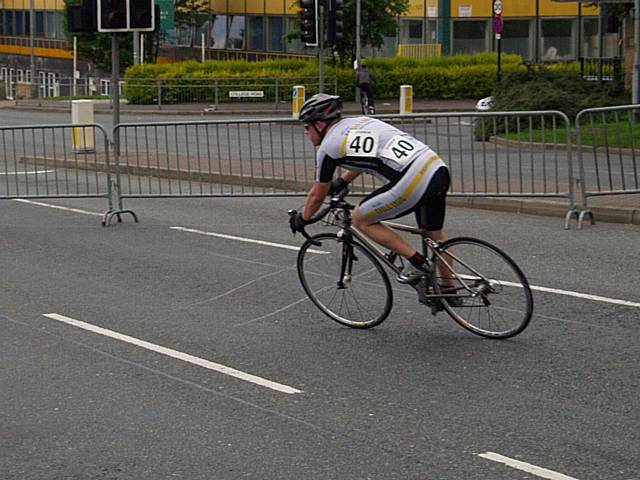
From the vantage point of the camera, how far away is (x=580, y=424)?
658 cm

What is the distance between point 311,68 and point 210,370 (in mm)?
39368

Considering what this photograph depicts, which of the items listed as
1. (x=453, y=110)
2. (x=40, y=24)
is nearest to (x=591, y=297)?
(x=453, y=110)

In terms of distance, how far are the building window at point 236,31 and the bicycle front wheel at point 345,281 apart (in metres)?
55.5

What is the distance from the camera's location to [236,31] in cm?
6425

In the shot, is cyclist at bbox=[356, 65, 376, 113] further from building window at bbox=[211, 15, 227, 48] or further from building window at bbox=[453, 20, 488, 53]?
building window at bbox=[211, 15, 227, 48]

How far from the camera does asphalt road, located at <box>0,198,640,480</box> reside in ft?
20.0

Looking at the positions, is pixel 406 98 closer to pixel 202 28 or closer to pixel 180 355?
pixel 202 28

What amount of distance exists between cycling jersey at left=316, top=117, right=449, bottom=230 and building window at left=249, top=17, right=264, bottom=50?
55.2m

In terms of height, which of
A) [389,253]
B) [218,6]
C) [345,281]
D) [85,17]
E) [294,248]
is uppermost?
[218,6]

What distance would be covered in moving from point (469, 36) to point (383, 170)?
4982 cm

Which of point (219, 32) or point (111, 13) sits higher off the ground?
point (219, 32)

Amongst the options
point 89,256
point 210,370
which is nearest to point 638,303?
point 210,370

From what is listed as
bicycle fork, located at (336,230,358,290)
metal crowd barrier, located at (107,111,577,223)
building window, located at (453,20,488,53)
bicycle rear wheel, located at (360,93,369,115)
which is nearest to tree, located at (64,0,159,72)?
building window, located at (453,20,488,53)

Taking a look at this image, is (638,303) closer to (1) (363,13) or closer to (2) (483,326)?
(2) (483,326)
